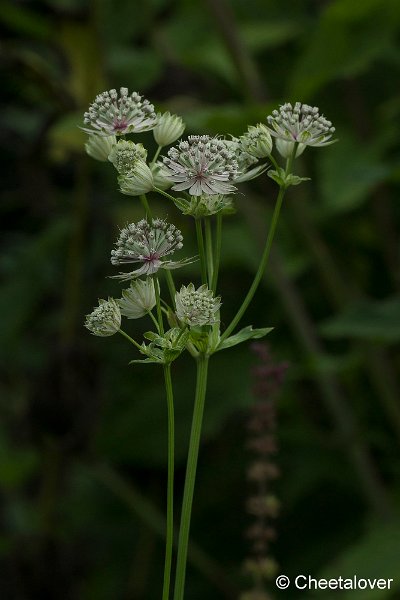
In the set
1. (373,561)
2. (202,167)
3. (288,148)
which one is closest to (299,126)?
(288,148)

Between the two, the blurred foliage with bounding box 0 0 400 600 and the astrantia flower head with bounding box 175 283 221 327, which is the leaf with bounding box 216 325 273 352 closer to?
the astrantia flower head with bounding box 175 283 221 327

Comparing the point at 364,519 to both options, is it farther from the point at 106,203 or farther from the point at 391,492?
the point at 106,203

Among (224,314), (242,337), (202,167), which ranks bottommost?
(242,337)

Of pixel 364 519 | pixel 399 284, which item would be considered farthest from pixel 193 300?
pixel 364 519

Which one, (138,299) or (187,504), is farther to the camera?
Answer: (138,299)

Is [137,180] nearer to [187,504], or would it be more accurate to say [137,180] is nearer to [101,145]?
[101,145]

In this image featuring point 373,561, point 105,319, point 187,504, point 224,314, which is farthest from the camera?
point 224,314

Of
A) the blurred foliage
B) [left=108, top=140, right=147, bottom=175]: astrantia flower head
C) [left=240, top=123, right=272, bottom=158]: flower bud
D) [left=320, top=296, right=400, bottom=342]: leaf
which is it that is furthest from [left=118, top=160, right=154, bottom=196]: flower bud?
the blurred foliage
